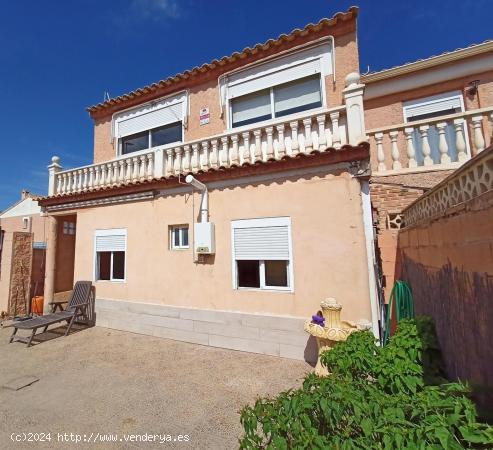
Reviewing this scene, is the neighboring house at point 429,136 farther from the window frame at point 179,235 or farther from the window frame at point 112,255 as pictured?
the window frame at point 112,255

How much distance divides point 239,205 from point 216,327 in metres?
3.01

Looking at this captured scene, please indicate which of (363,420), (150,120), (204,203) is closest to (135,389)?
(204,203)

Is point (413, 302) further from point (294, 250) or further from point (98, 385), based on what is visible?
point (98, 385)

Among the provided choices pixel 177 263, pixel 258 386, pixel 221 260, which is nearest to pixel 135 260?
pixel 177 263

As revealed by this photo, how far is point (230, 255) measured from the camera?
21.5 ft

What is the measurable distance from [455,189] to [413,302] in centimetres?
276

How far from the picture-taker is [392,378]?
232cm

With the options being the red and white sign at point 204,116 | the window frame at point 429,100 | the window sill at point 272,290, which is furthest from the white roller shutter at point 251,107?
the window sill at point 272,290

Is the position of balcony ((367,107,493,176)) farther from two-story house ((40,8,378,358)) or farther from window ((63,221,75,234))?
window ((63,221,75,234))

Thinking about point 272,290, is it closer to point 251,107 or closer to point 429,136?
point 429,136

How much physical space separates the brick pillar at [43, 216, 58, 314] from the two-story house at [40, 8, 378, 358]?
0.06 meters

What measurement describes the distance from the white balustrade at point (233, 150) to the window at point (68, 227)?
242 cm

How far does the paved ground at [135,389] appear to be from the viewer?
3578 millimetres

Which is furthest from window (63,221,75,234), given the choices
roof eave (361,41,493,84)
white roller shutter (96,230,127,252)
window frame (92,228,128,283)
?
roof eave (361,41,493,84)
